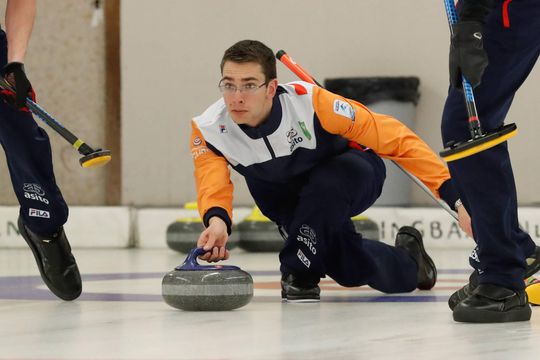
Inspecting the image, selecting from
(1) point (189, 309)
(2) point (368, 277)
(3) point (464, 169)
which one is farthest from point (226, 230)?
(3) point (464, 169)

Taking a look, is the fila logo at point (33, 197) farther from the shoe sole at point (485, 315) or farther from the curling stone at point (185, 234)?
the curling stone at point (185, 234)

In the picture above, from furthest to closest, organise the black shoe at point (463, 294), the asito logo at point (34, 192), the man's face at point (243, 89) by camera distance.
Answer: the asito logo at point (34, 192) → the man's face at point (243, 89) → the black shoe at point (463, 294)

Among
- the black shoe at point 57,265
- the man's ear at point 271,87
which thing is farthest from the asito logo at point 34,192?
the man's ear at point 271,87

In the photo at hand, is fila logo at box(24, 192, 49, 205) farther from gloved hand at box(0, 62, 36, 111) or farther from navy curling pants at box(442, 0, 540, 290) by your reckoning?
navy curling pants at box(442, 0, 540, 290)

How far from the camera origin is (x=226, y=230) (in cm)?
336

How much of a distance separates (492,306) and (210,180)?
3.23ft

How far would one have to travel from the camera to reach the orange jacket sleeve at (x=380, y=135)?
138 inches

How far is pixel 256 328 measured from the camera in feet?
9.10

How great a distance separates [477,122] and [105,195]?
529 centimetres

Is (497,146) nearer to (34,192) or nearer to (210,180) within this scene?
(210,180)

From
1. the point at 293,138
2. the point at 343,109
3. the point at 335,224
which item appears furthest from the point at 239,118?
the point at 335,224

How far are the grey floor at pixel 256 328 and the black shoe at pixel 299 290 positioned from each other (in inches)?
2.2

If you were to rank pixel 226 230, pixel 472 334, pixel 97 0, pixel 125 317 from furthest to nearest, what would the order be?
pixel 97 0, pixel 226 230, pixel 125 317, pixel 472 334

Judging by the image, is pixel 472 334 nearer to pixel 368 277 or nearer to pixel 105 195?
pixel 368 277
